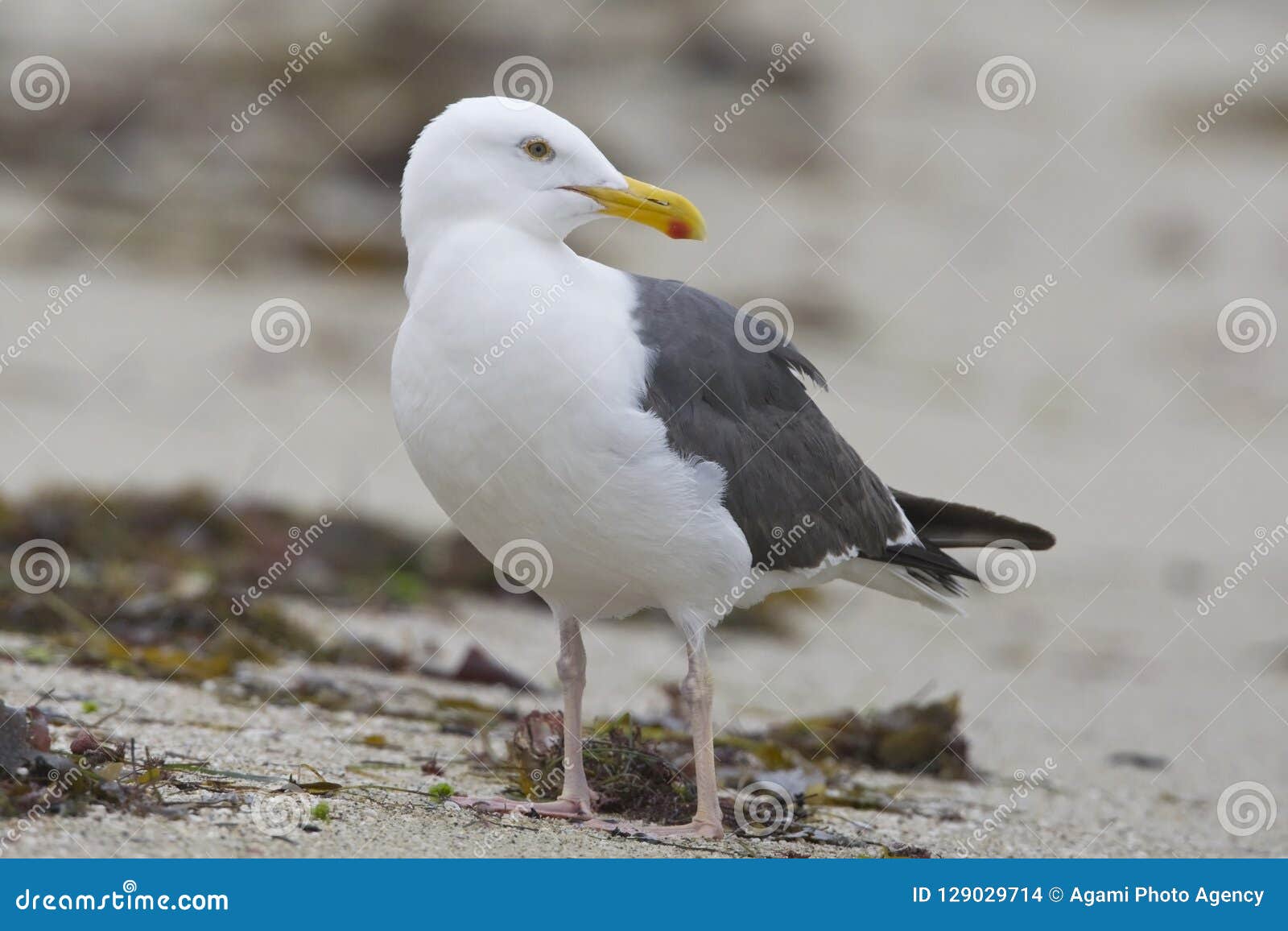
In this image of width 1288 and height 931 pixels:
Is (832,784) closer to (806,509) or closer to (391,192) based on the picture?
(806,509)

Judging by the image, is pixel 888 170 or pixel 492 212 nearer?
pixel 492 212

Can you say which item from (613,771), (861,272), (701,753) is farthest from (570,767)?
(861,272)

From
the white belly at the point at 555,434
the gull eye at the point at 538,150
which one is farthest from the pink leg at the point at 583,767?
the gull eye at the point at 538,150

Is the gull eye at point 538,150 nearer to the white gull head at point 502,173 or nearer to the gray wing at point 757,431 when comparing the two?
the white gull head at point 502,173

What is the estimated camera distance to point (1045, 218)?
2309cm

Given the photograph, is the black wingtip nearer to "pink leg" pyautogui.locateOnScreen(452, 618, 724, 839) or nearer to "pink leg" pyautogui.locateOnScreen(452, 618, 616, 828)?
"pink leg" pyautogui.locateOnScreen(452, 618, 724, 839)

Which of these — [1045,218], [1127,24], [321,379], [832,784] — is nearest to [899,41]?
[1127,24]

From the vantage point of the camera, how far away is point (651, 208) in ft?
19.1

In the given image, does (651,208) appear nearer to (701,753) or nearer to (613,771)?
(701,753)

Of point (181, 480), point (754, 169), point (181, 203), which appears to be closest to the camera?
point (181, 480)

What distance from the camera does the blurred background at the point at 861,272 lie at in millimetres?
10305

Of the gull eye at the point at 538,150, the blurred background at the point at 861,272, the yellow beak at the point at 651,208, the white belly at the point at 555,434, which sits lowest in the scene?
the white belly at the point at 555,434

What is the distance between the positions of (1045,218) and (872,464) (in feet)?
35.6

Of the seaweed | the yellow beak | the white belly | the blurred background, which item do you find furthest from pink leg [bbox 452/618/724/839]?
the blurred background
